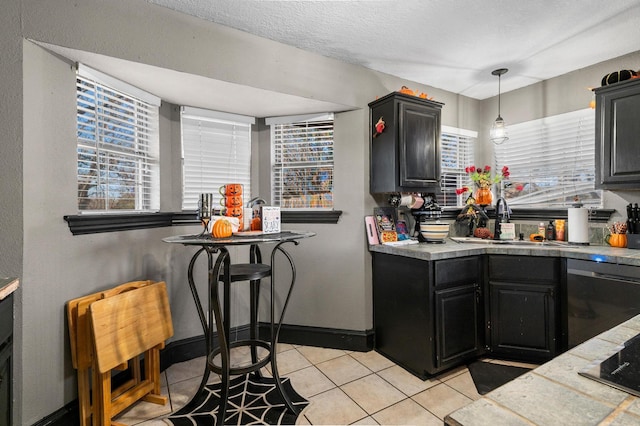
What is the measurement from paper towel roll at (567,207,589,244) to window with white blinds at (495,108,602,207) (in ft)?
1.24

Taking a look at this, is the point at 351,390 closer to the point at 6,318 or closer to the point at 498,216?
the point at 6,318

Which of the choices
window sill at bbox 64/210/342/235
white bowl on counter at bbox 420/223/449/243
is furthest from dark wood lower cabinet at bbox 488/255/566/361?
window sill at bbox 64/210/342/235

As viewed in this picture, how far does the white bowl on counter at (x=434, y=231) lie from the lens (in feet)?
9.48

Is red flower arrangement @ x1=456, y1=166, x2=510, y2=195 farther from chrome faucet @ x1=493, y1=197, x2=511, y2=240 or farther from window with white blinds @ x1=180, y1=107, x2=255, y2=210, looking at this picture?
window with white blinds @ x1=180, y1=107, x2=255, y2=210

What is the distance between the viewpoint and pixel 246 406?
2.13 meters

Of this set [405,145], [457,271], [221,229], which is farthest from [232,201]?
[457,271]

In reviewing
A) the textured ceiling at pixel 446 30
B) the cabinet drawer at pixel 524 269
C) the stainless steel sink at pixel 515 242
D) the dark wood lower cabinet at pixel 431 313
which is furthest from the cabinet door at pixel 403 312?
the textured ceiling at pixel 446 30

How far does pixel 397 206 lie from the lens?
308 centimetres

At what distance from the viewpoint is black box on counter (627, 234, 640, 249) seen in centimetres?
247

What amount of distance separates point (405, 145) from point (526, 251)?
4.25ft

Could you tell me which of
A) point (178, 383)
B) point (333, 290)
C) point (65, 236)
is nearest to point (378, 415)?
point (333, 290)

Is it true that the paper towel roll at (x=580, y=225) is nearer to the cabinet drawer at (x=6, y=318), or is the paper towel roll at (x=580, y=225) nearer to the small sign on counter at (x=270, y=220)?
the small sign on counter at (x=270, y=220)

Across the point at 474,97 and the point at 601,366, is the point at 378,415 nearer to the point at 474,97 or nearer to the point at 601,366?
the point at 601,366

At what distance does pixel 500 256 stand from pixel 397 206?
0.96 meters
